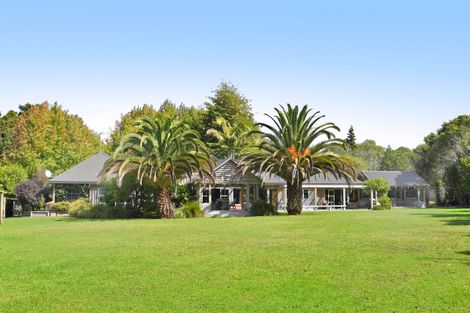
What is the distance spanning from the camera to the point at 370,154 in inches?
4158

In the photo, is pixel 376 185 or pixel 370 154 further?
pixel 370 154

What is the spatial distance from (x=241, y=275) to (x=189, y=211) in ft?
85.1

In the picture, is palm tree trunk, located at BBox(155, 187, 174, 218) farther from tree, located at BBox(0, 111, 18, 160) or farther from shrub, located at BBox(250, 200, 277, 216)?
tree, located at BBox(0, 111, 18, 160)

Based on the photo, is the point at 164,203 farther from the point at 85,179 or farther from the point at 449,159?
the point at 449,159

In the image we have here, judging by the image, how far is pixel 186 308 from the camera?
26.8 ft

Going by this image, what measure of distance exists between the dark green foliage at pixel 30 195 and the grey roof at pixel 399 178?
110 ft

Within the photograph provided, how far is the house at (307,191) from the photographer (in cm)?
4222

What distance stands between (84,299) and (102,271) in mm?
2717

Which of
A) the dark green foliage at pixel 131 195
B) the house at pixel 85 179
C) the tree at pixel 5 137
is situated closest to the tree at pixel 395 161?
the tree at pixel 5 137

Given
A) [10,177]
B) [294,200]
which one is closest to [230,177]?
[294,200]

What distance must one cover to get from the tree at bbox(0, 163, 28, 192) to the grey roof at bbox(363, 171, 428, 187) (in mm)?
35316

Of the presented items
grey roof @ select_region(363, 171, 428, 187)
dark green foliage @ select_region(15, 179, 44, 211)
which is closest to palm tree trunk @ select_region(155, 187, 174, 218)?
dark green foliage @ select_region(15, 179, 44, 211)

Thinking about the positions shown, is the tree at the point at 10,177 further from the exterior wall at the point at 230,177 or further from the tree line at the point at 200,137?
the exterior wall at the point at 230,177

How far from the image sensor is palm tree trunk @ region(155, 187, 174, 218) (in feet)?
115
